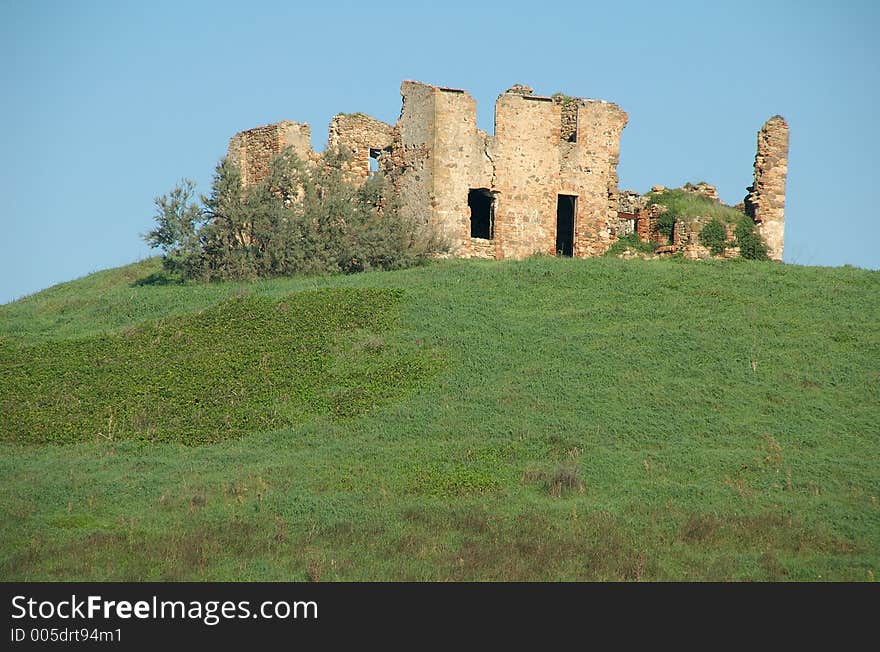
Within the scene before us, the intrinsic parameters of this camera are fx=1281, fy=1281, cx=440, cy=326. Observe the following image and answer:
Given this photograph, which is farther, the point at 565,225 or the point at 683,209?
the point at 565,225

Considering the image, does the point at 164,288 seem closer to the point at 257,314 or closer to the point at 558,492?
the point at 257,314

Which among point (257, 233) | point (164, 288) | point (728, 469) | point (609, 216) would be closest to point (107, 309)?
point (164, 288)

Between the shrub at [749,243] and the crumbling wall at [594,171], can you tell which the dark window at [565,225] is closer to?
the crumbling wall at [594,171]

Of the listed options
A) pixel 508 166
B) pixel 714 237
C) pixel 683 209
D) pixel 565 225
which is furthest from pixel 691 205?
pixel 508 166

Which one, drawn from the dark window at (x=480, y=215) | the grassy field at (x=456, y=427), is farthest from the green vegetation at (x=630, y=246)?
the grassy field at (x=456, y=427)

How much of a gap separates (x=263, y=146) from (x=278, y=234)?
5.29 meters

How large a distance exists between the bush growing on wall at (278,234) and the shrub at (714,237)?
779 centimetres

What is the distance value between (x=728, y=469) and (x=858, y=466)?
6.85ft

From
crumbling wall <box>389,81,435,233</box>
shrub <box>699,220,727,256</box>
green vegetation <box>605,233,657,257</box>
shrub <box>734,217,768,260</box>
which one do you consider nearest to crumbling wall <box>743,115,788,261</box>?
shrub <box>734,217,768,260</box>

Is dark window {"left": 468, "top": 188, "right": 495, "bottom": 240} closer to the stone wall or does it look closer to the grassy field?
the stone wall

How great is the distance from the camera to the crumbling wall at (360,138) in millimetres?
37406

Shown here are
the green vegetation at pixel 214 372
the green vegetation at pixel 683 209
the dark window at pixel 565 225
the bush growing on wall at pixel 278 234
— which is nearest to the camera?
the green vegetation at pixel 214 372

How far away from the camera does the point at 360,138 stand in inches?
1478

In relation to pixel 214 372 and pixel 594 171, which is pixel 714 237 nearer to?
pixel 594 171
